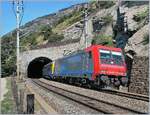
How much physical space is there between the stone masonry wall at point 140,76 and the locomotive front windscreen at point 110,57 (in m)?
1.31

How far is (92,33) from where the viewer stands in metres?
58.8

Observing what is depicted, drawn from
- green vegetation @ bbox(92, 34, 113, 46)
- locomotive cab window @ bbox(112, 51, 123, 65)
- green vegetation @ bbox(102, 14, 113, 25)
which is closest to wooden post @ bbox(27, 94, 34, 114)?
locomotive cab window @ bbox(112, 51, 123, 65)

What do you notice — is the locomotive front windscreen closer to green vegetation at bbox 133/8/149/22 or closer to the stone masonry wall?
the stone masonry wall

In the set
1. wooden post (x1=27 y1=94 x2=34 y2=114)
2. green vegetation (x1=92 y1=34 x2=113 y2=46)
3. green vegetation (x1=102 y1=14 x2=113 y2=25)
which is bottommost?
wooden post (x1=27 y1=94 x2=34 y2=114)

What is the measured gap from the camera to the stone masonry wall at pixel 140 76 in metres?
26.3

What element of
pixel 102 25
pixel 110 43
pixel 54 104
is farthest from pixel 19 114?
pixel 102 25

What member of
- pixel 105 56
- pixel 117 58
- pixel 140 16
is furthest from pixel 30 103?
pixel 140 16

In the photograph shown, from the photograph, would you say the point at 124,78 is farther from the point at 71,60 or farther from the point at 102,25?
the point at 102,25

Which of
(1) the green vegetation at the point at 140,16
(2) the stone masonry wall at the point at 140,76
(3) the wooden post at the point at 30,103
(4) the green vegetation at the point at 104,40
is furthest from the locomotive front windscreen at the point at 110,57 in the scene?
(4) the green vegetation at the point at 104,40

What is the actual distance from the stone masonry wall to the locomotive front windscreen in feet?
4.31

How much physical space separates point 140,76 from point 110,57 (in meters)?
2.29

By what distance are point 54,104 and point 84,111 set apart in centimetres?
331

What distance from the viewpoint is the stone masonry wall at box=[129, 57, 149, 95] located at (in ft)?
86.4

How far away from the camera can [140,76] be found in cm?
2747
